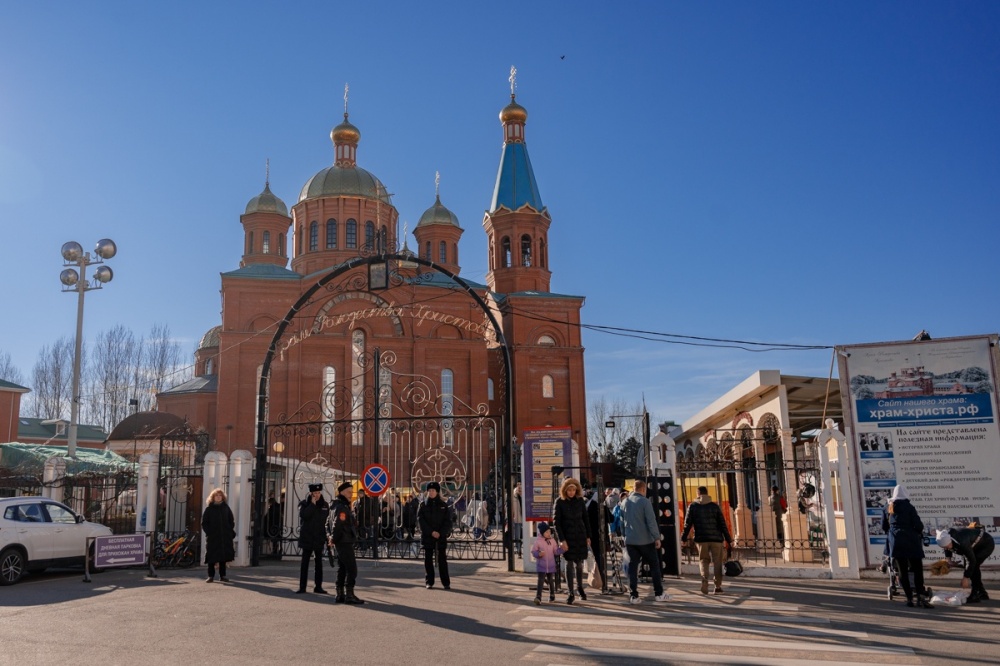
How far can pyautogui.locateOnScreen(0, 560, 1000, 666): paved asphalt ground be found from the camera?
6895 mm

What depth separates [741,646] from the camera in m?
7.25

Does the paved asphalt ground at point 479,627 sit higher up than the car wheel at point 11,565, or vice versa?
the car wheel at point 11,565

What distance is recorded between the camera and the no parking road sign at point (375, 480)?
14.0m

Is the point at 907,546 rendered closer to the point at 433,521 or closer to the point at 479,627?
the point at 479,627

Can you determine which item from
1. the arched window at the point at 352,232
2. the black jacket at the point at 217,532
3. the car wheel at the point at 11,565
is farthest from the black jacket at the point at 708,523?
the arched window at the point at 352,232

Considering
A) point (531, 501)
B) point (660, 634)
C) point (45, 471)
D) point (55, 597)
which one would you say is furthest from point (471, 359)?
point (660, 634)

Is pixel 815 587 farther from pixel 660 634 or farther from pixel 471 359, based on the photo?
pixel 471 359

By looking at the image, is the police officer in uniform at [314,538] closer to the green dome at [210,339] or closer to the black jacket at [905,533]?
the black jacket at [905,533]

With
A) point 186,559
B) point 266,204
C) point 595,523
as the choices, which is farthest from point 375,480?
point 266,204

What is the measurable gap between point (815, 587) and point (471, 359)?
28579 millimetres

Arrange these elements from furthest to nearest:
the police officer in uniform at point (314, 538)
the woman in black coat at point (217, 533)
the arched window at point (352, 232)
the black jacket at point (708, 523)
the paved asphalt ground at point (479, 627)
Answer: the arched window at point (352, 232) < the woman in black coat at point (217, 533) < the police officer in uniform at point (314, 538) < the black jacket at point (708, 523) < the paved asphalt ground at point (479, 627)

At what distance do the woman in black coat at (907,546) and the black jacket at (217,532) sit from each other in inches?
358

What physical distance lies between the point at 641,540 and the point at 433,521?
9.37ft

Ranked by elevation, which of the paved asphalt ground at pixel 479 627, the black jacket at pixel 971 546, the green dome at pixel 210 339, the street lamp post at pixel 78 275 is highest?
the green dome at pixel 210 339
